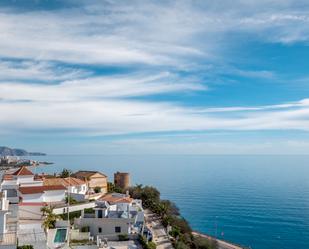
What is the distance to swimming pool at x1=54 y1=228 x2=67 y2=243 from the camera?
24578 mm

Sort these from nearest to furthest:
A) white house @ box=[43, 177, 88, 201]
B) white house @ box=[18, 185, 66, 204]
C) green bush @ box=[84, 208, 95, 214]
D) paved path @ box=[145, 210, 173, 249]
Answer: paved path @ box=[145, 210, 173, 249], green bush @ box=[84, 208, 95, 214], white house @ box=[18, 185, 66, 204], white house @ box=[43, 177, 88, 201]

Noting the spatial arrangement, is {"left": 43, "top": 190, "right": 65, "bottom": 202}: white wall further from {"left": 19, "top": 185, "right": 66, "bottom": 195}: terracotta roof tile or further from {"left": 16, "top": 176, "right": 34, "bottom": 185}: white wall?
{"left": 16, "top": 176, "right": 34, "bottom": 185}: white wall

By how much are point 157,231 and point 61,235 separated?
14.0 meters

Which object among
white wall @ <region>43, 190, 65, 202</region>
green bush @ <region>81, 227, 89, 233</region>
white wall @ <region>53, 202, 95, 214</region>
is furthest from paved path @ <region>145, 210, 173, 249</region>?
white wall @ <region>43, 190, 65, 202</region>

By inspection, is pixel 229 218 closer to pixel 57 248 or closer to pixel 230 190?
pixel 230 190

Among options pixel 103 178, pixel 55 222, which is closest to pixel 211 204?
pixel 103 178

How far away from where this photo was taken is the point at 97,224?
30.1 meters

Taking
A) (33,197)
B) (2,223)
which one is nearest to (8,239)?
(2,223)

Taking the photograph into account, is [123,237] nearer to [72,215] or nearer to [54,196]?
[72,215]

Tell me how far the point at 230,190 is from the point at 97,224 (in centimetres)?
8463

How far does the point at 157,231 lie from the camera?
36969 mm

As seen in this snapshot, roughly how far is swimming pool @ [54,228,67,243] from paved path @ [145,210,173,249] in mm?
9311

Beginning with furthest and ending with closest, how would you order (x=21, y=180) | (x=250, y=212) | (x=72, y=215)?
1. (x=250, y=212)
2. (x=21, y=180)
3. (x=72, y=215)

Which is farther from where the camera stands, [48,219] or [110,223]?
[110,223]
